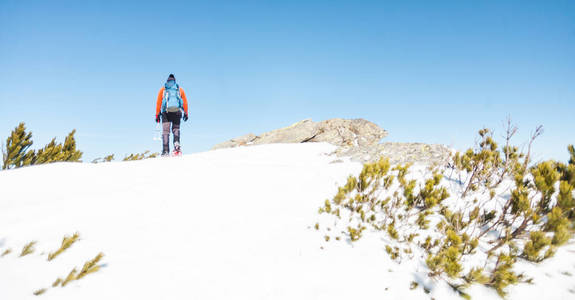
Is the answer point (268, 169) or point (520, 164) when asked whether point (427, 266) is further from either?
point (268, 169)

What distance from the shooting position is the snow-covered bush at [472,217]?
2.12 metres

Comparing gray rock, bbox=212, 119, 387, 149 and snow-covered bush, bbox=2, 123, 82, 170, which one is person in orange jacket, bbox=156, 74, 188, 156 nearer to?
snow-covered bush, bbox=2, 123, 82, 170

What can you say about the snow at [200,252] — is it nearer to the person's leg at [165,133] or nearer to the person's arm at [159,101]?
the person's leg at [165,133]

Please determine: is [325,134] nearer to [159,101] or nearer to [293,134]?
[293,134]

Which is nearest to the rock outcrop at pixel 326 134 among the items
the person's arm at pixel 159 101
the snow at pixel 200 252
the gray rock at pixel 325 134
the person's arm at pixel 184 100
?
the gray rock at pixel 325 134

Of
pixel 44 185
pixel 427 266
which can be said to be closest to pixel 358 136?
pixel 427 266

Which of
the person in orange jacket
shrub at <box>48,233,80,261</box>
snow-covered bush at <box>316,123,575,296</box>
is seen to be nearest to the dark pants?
the person in orange jacket

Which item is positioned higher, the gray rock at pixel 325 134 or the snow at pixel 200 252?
the gray rock at pixel 325 134

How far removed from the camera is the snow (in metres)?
1.82

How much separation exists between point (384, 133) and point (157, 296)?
15213 millimetres

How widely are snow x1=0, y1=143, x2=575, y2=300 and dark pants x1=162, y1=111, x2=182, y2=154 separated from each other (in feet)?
15.3

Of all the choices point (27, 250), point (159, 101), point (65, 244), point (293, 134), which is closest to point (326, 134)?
point (293, 134)

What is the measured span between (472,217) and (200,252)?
3.10 meters

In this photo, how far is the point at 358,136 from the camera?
14.6 metres
